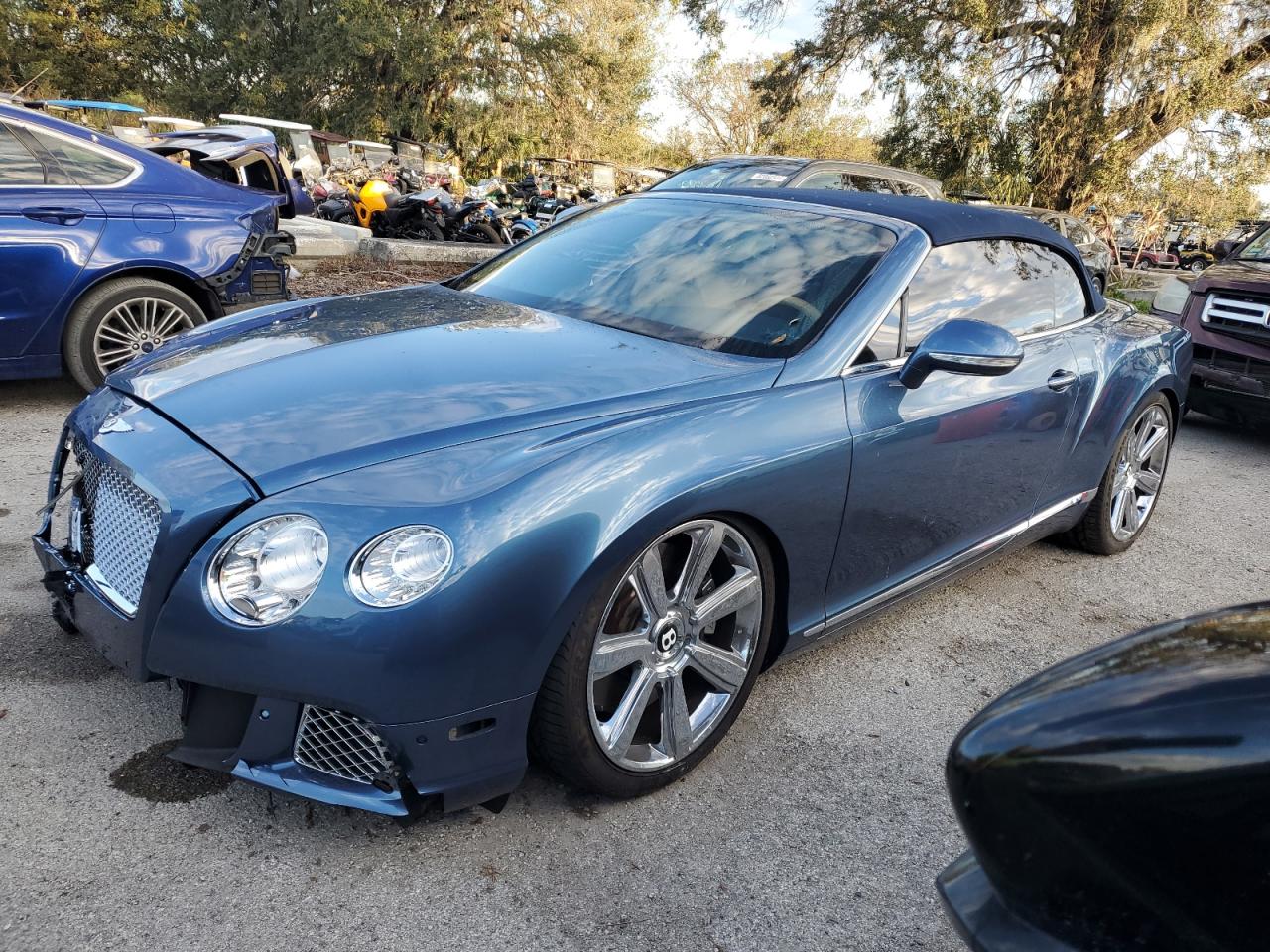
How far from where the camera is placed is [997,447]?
329 centimetres

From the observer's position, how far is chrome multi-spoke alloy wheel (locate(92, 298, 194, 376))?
5.23 m

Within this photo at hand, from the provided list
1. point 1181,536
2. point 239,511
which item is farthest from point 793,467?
point 1181,536

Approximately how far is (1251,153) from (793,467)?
1520 cm

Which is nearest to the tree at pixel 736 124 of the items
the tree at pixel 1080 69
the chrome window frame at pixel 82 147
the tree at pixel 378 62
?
the tree at pixel 378 62

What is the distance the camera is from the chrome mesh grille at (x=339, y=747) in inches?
79.7

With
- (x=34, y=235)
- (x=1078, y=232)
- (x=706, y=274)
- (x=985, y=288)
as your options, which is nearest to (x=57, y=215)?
(x=34, y=235)

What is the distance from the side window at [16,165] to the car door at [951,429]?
4.56m

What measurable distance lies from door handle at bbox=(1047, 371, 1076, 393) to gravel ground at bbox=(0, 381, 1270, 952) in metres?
1.12

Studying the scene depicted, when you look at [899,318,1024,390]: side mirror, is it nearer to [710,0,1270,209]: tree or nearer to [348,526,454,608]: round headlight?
[348,526,454,608]: round headlight

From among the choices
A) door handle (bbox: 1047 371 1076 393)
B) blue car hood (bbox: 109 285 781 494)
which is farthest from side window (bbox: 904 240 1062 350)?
blue car hood (bbox: 109 285 781 494)

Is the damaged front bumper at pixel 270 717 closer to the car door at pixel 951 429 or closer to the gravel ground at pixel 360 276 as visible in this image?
the car door at pixel 951 429

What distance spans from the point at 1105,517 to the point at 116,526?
3.90 m

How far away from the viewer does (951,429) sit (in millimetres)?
3049

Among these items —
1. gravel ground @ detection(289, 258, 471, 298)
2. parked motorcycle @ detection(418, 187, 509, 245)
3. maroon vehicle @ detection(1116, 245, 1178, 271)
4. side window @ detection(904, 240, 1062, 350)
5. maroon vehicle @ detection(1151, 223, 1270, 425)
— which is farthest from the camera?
maroon vehicle @ detection(1116, 245, 1178, 271)
